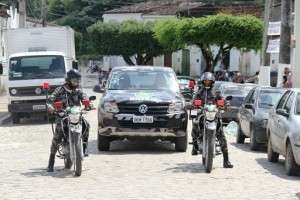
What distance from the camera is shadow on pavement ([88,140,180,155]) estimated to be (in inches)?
600

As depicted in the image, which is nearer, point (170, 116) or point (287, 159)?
point (287, 159)

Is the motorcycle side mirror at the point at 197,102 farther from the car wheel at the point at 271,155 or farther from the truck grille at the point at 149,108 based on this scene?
the car wheel at the point at 271,155

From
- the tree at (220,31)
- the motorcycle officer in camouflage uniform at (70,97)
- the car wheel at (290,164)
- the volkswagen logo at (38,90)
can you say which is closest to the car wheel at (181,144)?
the car wheel at (290,164)

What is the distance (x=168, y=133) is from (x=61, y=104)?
3376 mm

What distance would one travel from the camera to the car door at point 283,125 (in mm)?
12672

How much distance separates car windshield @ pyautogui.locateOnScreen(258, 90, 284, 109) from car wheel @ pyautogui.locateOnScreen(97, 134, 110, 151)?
4384mm

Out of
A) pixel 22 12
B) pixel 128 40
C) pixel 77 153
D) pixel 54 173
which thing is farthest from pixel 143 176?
pixel 128 40

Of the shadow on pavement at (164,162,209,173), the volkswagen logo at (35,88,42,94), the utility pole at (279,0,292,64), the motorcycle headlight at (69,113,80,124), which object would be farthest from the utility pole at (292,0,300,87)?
the motorcycle headlight at (69,113,80,124)

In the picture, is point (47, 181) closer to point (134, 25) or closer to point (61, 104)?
point (61, 104)

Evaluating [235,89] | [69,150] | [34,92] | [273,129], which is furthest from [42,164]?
[235,89]

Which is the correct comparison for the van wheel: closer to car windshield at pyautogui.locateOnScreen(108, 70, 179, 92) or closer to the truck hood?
car windshield at pyautogui.locateOnScreen(108, 70, 179, 92)

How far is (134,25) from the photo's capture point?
62.1 metres

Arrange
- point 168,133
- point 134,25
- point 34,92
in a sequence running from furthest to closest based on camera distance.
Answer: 1. point 134,25
2. point 34,92
3. point 168,133

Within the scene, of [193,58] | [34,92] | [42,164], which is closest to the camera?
[42,164]
